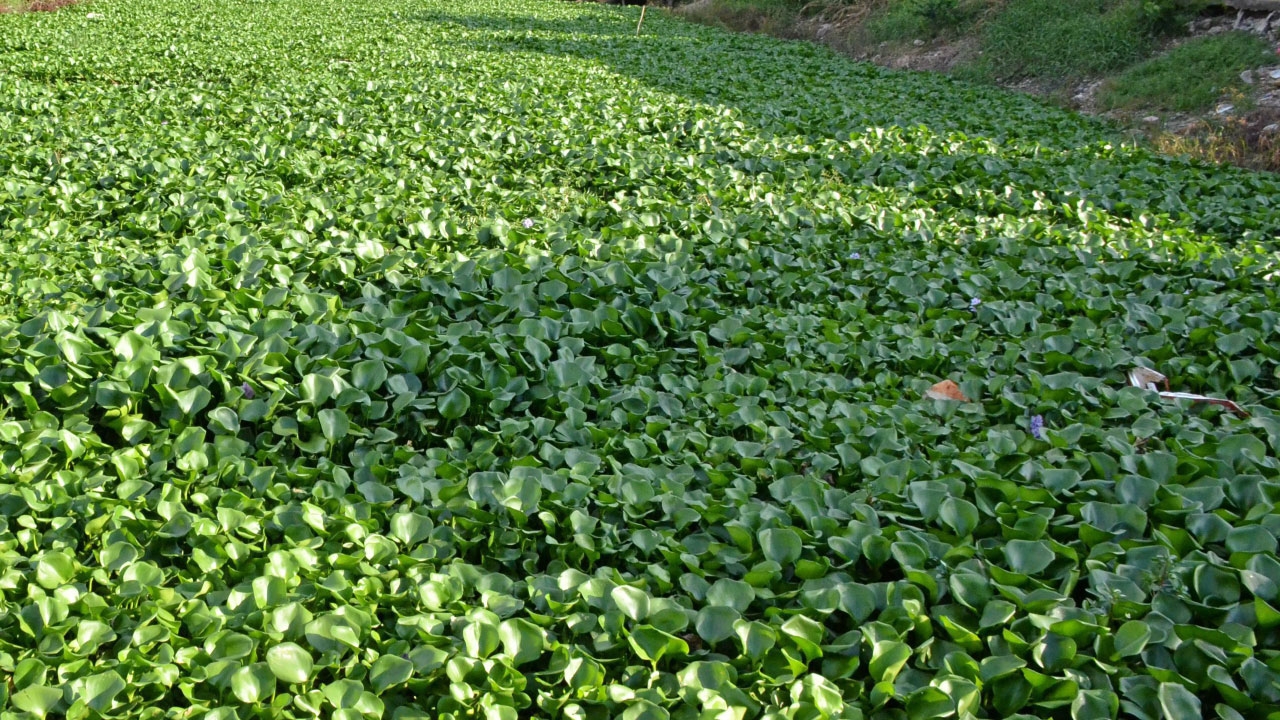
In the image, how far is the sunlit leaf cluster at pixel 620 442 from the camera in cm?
210

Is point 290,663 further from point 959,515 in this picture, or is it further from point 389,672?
point 959,515

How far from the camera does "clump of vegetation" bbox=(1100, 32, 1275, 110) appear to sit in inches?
359

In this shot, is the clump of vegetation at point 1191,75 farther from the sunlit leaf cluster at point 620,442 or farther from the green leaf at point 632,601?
the green leaf at point 632,601

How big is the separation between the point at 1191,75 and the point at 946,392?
8.01 m

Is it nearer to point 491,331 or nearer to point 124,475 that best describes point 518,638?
point 124,475

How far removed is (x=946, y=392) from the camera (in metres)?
3.55

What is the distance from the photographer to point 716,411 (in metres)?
3.30

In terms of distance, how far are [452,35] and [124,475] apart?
13.6 m

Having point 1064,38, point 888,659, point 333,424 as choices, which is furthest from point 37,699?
point 1064,38

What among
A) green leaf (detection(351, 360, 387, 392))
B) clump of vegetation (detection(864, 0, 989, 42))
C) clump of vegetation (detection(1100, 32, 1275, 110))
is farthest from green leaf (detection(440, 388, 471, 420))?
clump of vegetation (detection(864, 0, 989, 42))

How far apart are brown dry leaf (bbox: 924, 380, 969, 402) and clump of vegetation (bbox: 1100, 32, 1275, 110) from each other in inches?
284

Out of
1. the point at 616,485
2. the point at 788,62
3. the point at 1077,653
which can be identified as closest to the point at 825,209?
the point at 616,485

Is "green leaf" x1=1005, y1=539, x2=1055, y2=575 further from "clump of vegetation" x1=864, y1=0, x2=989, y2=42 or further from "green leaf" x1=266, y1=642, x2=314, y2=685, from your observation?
"clump of vegetation" x1=864, y1=0, x2=989, y2=42

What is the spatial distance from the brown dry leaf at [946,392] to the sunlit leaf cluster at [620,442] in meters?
0.07
